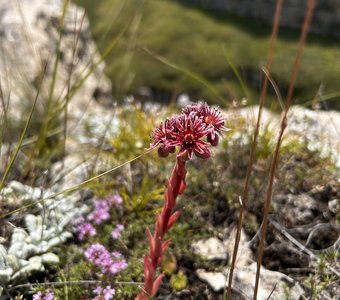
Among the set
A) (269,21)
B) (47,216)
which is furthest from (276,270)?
(269,21)

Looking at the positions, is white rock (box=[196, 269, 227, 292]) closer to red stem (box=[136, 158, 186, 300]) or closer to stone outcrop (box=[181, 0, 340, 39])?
red stem (box=[136, 158, 186, 300])

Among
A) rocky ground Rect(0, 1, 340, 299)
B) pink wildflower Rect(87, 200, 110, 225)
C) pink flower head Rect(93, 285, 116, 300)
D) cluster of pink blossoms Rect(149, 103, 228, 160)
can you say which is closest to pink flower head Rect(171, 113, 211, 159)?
cluster of pink blossoms Rect(149, 103, 228, 160)

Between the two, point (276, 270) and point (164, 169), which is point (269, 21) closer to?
point (164, 169)

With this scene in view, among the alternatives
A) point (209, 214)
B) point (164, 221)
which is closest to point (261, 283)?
point (209, 214)

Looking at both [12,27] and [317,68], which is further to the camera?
[317,68]

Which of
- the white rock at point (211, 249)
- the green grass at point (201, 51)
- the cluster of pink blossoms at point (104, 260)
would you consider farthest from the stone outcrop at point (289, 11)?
the cluster of pink blossoms at point (104, 260)

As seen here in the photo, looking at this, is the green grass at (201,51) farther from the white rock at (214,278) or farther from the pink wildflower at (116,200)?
the white rock at (214,278)

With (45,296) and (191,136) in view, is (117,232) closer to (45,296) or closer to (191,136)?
(45,296)

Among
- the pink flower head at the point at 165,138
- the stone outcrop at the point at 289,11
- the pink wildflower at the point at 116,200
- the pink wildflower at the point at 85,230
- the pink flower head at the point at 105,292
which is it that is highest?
the stone outcrop at the point at 289,11
